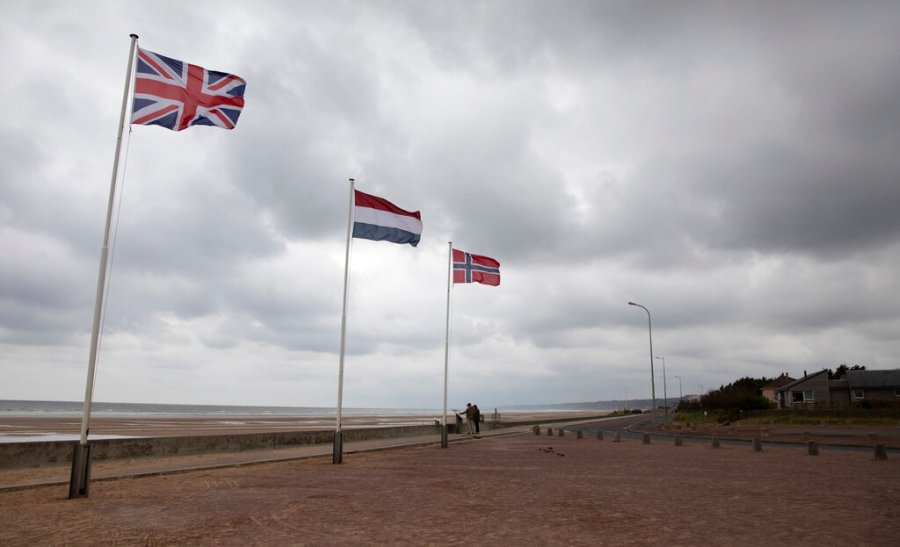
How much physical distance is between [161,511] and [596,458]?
1488cm

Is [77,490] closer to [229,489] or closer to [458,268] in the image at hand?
[229,489]

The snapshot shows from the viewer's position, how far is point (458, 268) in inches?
1039

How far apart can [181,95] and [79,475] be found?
7.63 metres

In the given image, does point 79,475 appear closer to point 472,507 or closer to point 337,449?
point 472,507

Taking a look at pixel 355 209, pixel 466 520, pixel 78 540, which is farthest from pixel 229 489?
pixel 355 209

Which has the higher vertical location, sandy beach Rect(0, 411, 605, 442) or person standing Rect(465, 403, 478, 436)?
person standing Rect(465, 403, 478, 436)

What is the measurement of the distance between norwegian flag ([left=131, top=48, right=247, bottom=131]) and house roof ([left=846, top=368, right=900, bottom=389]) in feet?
266

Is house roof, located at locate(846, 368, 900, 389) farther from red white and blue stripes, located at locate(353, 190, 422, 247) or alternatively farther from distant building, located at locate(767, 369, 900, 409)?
red white and blue stripes, located at locate(353, 190, 422, 247)

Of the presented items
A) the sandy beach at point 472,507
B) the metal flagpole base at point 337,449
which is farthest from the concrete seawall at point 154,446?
the metal flagpole base at point 337,449

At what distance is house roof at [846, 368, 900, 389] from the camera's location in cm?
7044

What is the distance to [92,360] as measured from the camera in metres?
11.0

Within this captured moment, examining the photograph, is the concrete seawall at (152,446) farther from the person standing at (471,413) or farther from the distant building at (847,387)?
the distant building at (847,387)

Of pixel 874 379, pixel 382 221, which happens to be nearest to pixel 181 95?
pixel 382 221

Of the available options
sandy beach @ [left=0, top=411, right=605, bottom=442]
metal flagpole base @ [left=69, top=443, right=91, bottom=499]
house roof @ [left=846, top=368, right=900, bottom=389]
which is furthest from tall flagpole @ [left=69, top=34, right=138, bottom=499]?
house roof @ [left=846, top=368, right=900, bottom=389]
